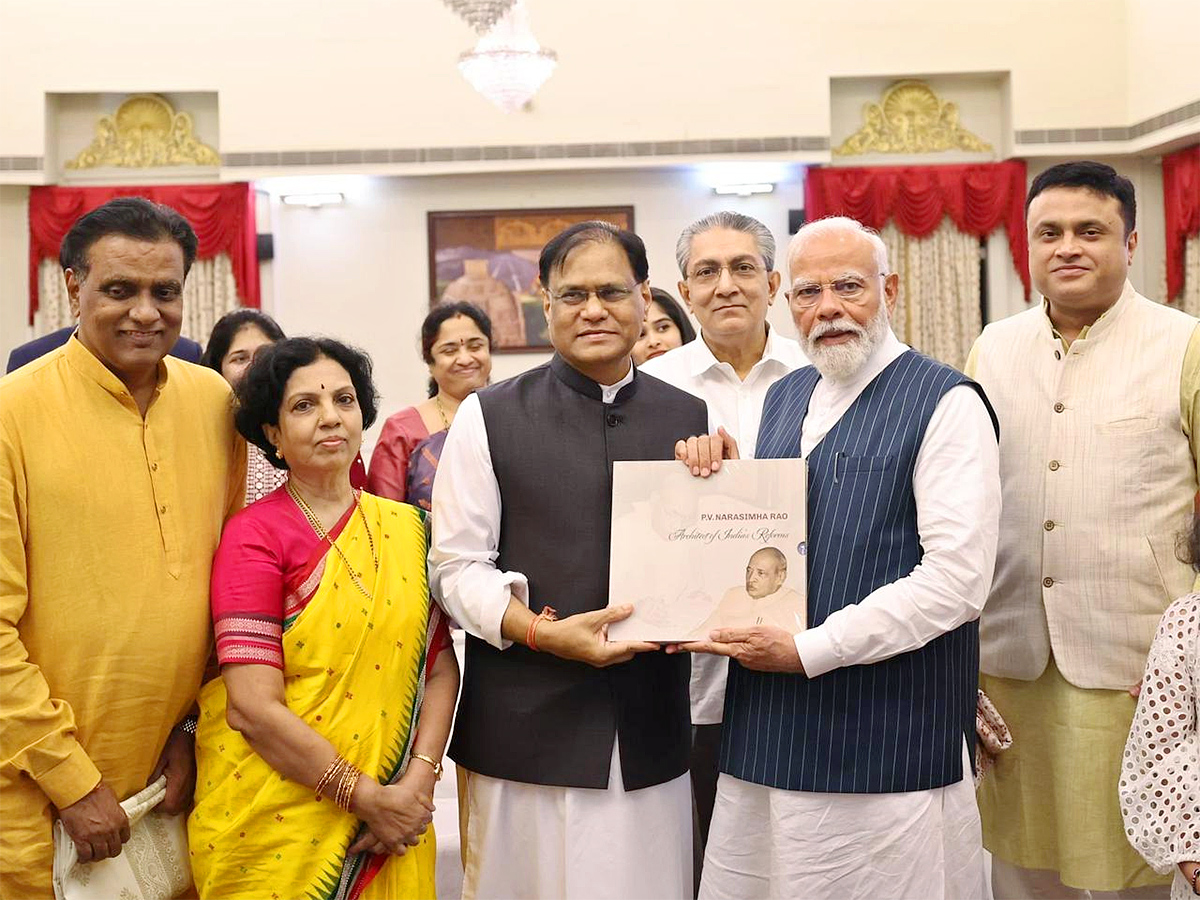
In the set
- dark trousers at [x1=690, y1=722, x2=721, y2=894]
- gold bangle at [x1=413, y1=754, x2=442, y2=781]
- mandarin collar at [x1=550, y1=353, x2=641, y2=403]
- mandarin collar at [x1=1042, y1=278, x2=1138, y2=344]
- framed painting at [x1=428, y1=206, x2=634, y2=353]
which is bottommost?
dark trousers at [x1=690, y1=722, x2=721, y2=894]

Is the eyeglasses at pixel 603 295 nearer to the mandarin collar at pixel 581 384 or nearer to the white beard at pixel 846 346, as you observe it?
the mandarin collar at pixel 581 384

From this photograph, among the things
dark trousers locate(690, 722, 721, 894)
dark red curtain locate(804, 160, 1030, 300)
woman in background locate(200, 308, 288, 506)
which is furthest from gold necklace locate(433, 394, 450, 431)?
dark red curtain locate(804, 160, 1030, 300)

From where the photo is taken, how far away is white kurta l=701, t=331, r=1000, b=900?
1929 millimetres

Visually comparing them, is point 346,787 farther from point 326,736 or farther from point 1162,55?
point 1162,55

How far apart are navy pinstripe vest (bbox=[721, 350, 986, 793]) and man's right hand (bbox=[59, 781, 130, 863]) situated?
1065mm

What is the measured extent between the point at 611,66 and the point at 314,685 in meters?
8.11

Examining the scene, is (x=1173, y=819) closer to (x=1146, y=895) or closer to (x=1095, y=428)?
(x=1095, y=428)

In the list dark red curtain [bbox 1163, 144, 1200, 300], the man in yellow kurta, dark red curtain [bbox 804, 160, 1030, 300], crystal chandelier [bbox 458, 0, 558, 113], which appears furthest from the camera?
dark red curtain [bbox 804, 160, 1030, 300]

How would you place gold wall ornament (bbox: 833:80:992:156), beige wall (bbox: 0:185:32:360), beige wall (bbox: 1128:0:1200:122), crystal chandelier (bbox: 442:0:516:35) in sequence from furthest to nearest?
gold wall ornament (bbox: 833:80:992:156) → beige wall (bbox: 0:185:32:360) → beige wall (bbox: 1128:0:1200:122) → crystal chandelier (bbox: 442:0:516:35)

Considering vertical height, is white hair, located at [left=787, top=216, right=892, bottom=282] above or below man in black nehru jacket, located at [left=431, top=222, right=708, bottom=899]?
above

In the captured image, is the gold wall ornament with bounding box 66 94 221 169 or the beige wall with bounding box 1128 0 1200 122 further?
the gold wall ornament with bounding box 66 94 221 169

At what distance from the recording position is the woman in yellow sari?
1.97m

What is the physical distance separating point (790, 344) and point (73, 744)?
1916 mm

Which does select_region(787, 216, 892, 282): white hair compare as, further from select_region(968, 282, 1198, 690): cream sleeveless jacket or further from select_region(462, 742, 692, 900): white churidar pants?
select_region(462, 742, 692, 900): white churidar pants
